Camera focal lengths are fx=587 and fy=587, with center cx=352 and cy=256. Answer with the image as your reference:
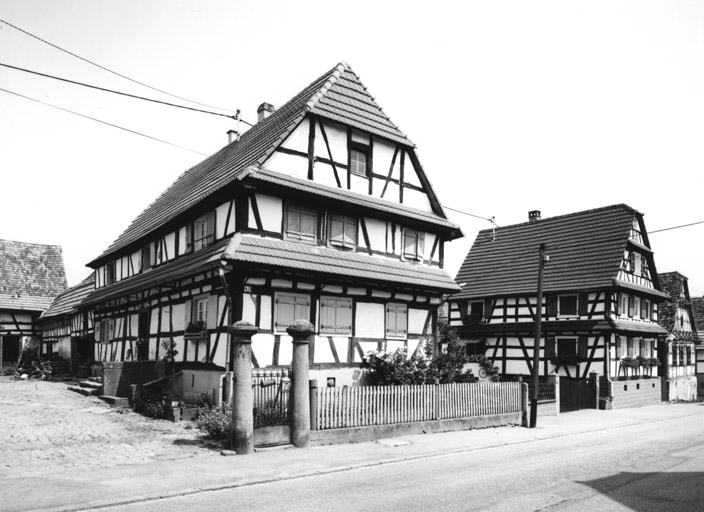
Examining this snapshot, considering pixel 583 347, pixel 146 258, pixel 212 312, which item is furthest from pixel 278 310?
pixel 583 347

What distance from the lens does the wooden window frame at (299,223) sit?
1928cm

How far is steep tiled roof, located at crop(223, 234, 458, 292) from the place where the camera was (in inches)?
682

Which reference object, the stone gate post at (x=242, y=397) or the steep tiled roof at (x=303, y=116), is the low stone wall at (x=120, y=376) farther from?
the stone gate post at (x=242, y=397)

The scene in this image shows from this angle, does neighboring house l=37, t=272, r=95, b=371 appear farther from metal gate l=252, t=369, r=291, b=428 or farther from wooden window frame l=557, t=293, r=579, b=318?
wooden window frame l=557, t=293, r=579, b=318

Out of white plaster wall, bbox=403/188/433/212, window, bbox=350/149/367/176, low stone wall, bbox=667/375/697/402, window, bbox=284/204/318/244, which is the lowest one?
low stone wall, bbox=667/375/697/402

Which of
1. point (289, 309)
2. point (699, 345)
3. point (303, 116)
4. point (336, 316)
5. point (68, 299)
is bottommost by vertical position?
point (699, 345)

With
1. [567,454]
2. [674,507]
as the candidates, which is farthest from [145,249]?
[674,507]

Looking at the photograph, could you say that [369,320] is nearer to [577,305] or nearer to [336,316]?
[336,316]

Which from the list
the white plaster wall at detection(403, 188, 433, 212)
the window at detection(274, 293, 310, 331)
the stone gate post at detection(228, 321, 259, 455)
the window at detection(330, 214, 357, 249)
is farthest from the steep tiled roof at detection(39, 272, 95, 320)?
the stone gate post at detection(228, 321, 259, 455)

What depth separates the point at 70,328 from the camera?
36.5m

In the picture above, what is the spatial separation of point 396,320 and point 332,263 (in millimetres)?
4091

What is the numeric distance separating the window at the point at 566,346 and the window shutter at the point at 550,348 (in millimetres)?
333

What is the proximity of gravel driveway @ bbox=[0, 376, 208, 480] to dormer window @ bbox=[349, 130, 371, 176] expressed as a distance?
1102 centimetres

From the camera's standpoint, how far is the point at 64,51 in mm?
14391
